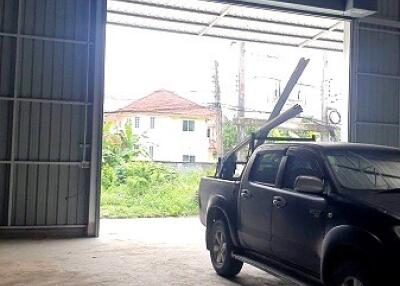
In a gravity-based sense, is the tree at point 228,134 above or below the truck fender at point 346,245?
above

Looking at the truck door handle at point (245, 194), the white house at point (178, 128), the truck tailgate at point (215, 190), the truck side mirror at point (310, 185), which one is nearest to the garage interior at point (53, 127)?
the truck tailgate at point (215, 190)

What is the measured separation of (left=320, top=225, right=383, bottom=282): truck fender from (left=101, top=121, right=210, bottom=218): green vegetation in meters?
10.4

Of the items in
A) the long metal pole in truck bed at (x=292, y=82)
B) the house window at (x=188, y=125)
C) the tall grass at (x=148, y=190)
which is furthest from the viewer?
the house window at (x=188, y=125)

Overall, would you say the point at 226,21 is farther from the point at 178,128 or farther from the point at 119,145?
the point at 178,128

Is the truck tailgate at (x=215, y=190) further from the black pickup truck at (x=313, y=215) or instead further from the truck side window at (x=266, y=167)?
the truck side window at (x=266, y=167)

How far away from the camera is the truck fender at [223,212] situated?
5.84m

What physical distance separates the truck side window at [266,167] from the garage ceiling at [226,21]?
5693mm

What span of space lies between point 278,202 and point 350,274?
1245 millimetres

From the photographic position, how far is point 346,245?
12.6 ft

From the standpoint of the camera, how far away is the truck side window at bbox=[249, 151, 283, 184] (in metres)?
5.38

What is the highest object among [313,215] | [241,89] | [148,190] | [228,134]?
[241,89]

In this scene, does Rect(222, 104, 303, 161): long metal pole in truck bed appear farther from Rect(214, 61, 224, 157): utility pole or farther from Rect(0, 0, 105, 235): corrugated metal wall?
Rect(214, 61, 224, 157): utility pole

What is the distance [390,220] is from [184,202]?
12.4m

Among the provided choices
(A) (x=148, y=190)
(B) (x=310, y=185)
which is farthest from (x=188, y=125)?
(B) (x=310, y=185)
